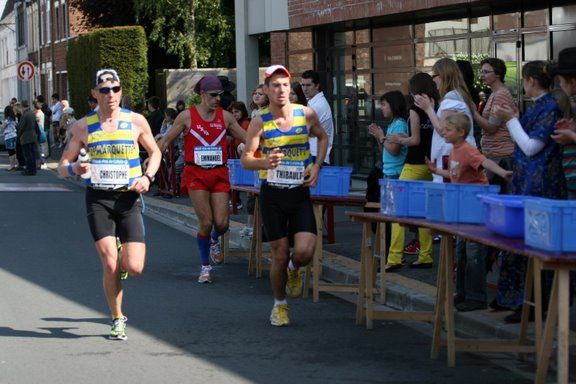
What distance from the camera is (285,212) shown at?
939 centimetres

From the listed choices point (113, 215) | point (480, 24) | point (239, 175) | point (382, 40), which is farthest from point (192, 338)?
point (382, 40)

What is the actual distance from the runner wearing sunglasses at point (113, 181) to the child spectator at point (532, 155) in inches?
103

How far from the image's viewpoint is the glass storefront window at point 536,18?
15703 millimetres

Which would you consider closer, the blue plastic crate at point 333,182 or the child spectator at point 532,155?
the child spectator at point 532,155

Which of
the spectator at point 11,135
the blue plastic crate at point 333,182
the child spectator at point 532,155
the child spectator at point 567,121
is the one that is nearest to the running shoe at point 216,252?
the blue plastic crate at point 333,182

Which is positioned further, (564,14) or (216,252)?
(564,14)

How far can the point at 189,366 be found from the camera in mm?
7918

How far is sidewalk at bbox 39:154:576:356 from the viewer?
900 cm

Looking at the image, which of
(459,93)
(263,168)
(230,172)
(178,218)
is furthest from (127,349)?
(178,218)

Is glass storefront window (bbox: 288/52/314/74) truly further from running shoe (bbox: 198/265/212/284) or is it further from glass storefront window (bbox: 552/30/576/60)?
running shoe (bbox: 198/265/212/284)

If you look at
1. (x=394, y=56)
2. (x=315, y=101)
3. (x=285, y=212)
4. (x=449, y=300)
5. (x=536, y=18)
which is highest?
(x=536, y=18)

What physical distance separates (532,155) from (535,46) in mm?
7893

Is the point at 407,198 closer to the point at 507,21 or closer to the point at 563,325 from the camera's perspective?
the point at 563,325

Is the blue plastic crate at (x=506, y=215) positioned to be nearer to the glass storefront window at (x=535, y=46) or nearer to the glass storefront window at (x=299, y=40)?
the glass storefront window at (x=535, y=46)
